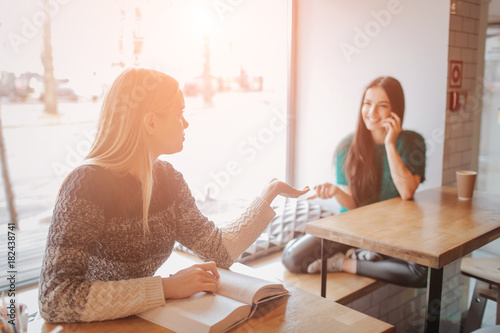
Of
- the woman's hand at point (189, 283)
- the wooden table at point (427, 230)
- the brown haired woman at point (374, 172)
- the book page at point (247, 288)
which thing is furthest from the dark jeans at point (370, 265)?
the woman's hand at point (189, 283)

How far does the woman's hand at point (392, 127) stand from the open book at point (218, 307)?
1.44 meters

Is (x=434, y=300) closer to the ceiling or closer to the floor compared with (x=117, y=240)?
closer to the floor

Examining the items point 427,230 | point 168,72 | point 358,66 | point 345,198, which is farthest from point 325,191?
point 168,72

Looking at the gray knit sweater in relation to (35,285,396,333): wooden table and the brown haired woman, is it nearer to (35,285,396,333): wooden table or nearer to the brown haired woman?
(35,285,396,333): wooden table

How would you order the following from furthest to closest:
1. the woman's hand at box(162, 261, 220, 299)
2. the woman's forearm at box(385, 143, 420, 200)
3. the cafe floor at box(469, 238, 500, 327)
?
1. the cafe floor at box(469, 238, 500, 327)
2. the woman's forearm at box(385, 143, 420, 200)
3. the woman's hand at box(162, 261, 220, 299)

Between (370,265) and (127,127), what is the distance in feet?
5.30

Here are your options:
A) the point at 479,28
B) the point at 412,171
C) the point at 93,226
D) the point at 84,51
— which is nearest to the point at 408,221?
the point at 412,171

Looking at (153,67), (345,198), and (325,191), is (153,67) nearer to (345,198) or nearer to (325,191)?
(325,191)

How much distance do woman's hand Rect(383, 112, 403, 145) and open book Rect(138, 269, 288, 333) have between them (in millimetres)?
1436

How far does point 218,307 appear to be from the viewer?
101 cm

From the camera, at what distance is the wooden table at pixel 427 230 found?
1515 mm

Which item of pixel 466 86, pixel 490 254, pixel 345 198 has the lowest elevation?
pixel 490 254

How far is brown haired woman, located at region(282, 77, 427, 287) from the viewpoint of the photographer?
2.29 metres

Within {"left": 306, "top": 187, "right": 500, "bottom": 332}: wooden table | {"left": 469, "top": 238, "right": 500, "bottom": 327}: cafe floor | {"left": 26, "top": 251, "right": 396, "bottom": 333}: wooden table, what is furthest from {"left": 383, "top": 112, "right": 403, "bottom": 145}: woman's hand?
{"left": 26, "top": 251, "right": 396, "bottom": 333}: wooden table
